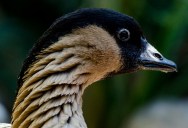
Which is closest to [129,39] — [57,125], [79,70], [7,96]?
[79,70]

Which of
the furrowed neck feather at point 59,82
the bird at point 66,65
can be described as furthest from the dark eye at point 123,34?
the furrowed neck feather at point 59,82

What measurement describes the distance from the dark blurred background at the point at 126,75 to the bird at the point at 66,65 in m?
3.86

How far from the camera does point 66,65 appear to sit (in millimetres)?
3338

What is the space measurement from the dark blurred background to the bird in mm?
3855

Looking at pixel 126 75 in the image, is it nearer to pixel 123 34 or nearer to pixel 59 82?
pixel 123 34

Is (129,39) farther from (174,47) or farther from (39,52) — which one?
(174,47)

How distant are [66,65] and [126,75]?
4520mm

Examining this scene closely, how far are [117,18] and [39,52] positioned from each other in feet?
1.45

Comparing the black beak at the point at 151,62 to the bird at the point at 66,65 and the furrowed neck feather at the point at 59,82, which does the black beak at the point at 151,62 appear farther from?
the furrowed neck feather at the point at 59,82

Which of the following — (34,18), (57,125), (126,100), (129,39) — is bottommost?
(126,100)

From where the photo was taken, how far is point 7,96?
846 cm

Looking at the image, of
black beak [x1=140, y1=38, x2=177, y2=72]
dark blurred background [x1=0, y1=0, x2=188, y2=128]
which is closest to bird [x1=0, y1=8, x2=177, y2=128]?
black beak [x1=140, y1=38, x2=177, y2=72]

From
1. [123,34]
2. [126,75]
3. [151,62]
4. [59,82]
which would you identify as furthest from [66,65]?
[126,75]

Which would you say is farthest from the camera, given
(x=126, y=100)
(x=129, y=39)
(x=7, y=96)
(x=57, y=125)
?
(x=7, y=96)
